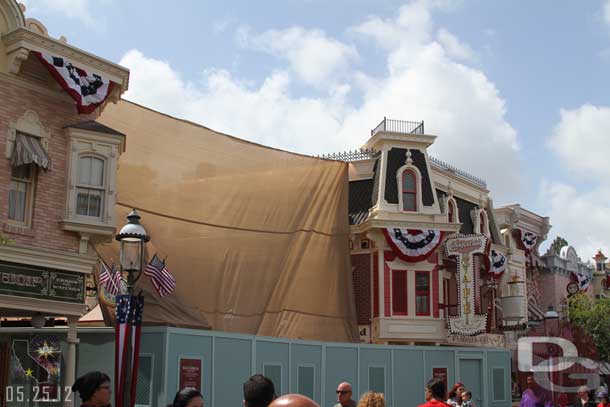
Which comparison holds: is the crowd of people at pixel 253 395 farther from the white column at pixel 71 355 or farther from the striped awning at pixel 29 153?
the striped awning at pixel 29 153

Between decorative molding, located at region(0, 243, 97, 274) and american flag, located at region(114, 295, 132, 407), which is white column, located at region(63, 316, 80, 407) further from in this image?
american flag, located at region(114, 295, 132, 407)

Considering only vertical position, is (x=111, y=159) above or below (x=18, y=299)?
above

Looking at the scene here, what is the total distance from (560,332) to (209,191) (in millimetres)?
17638

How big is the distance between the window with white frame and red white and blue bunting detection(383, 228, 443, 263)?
16523 millimetres

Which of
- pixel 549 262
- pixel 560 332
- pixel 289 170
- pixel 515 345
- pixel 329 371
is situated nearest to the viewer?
pixel 329 371

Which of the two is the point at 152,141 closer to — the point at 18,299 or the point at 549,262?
the point at 18,299

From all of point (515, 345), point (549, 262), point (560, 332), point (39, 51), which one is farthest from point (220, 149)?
point (549, 262)

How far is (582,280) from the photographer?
49875 mm

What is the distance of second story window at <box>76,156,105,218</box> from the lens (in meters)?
18.9

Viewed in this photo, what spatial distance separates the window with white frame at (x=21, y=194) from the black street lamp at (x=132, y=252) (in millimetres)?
5481

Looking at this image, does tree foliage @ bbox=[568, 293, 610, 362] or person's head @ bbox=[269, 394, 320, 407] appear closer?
person's head @ bbox=[269, 394, 320, 407]

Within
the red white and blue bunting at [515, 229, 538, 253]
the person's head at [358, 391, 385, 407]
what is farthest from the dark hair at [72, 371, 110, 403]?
the red white and blue bunting at [515, 229, 538, 253]

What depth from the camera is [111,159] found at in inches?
766
